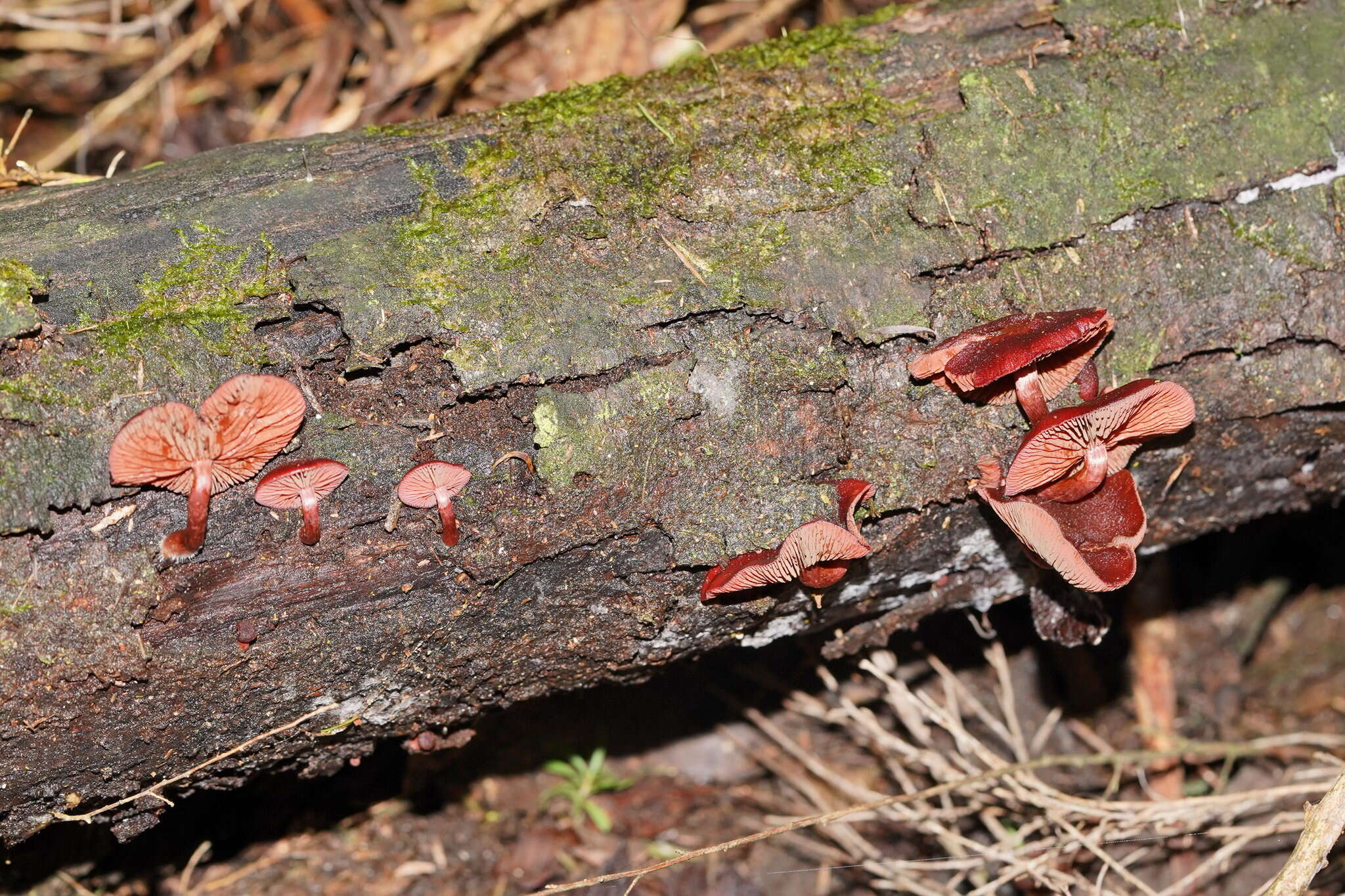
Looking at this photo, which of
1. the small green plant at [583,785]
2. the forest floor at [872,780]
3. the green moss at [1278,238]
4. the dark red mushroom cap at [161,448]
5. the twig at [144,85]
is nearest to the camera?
the dark red mushroom cap at [161,448]

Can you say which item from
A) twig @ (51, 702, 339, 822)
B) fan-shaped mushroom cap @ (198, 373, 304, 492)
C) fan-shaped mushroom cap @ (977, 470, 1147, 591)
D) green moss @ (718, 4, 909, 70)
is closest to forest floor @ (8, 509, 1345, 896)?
twig @ (51, 702, 339, 822)

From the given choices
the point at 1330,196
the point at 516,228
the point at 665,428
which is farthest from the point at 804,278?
the point at 1330,196

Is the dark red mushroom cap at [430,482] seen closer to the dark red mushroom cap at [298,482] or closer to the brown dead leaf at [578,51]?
the dark red mushroom cap at [298,482]

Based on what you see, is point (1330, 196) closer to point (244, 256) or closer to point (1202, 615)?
point (1202, 615)

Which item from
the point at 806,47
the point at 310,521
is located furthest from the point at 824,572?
the point at 806,47

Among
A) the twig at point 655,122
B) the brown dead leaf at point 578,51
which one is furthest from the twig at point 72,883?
the brown dead leaf at point 578,51
